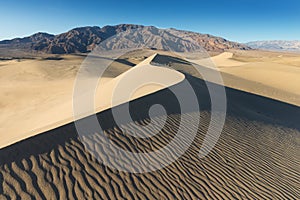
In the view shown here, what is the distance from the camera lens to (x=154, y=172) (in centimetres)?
645

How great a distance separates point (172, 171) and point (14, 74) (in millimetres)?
26446

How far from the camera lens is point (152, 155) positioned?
23.1ft

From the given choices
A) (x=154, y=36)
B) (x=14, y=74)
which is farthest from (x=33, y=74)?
(x=154, y=36)

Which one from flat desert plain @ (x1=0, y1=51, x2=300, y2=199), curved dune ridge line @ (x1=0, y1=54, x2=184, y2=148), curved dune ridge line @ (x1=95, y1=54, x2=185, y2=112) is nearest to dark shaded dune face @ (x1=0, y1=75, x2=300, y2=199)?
flat desert plain @ (x1=0, y1=51, x2=300, y2=199)

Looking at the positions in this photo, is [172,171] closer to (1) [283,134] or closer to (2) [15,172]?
(2) [15,172]

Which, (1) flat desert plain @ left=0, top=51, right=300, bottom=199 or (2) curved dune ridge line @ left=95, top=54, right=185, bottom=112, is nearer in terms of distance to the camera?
(1) flat desert plain @ left=0, top=51, right=300, bottom=199

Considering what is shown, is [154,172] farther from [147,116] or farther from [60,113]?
[60,113]

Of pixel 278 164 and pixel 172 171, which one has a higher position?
pixel 172 171

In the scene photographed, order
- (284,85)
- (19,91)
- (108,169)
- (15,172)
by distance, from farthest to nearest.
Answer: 1. (284,85)
2. (19,91)
3. (108,169)
4. (15,172)

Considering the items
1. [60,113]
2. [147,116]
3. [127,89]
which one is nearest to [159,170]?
[147,116]

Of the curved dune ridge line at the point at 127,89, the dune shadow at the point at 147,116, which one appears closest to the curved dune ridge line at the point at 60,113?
the curved dune ridge line at the point at 127,89

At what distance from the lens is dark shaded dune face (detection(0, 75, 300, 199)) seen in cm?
528

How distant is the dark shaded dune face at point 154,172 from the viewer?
5.28 m

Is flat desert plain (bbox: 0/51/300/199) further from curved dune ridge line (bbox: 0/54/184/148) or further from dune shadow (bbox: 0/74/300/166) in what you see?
curved dune ridge line (bbox: 0/54/184/148)
